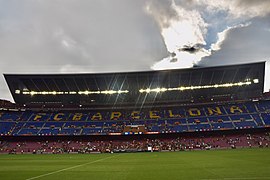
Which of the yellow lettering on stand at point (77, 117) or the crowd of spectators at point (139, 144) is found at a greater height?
the yellow lettering on stand at point (77, 117)

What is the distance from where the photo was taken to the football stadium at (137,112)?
195 feet

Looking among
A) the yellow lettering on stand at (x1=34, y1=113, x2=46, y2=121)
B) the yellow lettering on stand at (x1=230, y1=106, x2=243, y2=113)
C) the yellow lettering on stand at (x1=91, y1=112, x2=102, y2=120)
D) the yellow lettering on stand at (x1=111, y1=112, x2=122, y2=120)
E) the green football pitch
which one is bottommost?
the green football pitch

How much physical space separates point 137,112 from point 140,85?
1018 cm

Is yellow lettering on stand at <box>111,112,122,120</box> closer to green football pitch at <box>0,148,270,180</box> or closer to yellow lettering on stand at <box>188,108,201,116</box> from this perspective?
yellow lettering on stand at <box>188,108,201,116</box>

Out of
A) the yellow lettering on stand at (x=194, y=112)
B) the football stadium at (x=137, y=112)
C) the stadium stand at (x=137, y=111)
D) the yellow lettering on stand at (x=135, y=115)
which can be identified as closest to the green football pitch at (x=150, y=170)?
the football stadium at (x=137, y=112)

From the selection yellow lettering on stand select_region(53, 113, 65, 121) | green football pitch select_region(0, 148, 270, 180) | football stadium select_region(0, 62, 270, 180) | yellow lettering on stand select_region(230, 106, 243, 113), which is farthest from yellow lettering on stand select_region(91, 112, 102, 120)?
green football pitch select_region(0, 148, 270, 180)

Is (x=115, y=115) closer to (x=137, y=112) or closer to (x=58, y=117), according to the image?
(x=137, y=112)

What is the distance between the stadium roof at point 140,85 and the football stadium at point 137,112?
230 mm

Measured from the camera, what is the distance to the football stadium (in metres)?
59.4

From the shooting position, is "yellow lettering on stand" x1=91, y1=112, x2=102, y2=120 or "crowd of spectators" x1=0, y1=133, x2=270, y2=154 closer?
"crowd of spectators" x1=0, y1=133, x2=270, y2=154

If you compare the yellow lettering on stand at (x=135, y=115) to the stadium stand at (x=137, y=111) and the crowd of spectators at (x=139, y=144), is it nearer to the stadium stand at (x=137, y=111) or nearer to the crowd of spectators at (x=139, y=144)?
the stadium stand at (x=137, y=111)

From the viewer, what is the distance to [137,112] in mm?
73688

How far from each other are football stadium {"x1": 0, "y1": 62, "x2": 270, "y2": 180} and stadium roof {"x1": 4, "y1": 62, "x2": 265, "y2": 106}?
0.76ft

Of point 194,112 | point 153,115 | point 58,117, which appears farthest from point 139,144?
point 58,117
